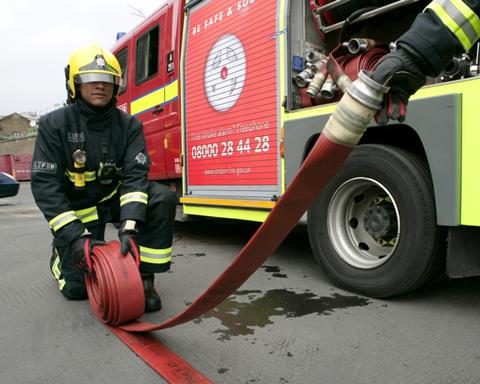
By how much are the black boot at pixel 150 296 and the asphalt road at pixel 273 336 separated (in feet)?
0.20

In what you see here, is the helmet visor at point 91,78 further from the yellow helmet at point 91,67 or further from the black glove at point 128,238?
the black glove at point 128,238

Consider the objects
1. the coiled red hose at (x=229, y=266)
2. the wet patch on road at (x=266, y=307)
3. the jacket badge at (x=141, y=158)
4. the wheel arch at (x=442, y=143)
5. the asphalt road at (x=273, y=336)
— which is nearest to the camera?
the coiled red hose at (x=229, y=266)

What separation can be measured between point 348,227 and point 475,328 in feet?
3.02

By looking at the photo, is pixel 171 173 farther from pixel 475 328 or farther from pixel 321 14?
pixel 475 328

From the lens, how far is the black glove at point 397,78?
3.55 feet

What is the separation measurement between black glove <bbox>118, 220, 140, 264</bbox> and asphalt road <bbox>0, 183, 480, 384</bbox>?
40 cm

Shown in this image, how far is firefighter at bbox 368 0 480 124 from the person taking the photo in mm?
1076

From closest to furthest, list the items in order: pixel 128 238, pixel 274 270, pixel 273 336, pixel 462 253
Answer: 1. pixel 273 336
2. pixel 462 253
3. pixel 128 238
4. pixel 274 270

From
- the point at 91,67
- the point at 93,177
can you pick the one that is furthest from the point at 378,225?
the point at 91,67

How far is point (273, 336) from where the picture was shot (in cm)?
204

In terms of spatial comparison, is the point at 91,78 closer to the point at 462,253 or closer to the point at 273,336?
the point at 273,336

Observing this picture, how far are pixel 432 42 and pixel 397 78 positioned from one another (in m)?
0.11

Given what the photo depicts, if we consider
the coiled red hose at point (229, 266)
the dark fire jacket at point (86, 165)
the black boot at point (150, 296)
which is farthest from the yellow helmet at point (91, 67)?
the black boot at point (150, 296)

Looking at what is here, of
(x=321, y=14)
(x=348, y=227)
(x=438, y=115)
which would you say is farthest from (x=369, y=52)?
(x=348, y=227)
